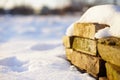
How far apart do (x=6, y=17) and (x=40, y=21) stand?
103 inches

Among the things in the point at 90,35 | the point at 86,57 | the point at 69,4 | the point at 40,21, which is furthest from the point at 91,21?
the point at 40,21

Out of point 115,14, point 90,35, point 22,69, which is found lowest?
point 22,69

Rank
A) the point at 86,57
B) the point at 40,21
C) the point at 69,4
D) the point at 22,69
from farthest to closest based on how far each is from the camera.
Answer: the point at 40,21 → the point at 69,4 → the point at 22,69 → the point at 86,57

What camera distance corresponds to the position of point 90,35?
3996 mm

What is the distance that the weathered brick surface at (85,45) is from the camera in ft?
12.9

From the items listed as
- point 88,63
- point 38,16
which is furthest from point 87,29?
point 38,16

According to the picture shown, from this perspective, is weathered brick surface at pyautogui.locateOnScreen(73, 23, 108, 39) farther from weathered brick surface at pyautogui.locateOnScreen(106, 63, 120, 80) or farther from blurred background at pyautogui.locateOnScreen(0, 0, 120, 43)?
blurred background at pyautogui.locateOnScreen(0, 0, 120, 43)

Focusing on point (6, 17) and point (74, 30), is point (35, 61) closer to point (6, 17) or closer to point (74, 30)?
point (74, 30)

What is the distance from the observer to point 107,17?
12.8ft

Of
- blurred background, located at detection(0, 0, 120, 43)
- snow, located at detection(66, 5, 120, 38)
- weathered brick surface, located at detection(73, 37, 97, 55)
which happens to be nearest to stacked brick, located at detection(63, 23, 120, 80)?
weathered brick surface, located at detection(73, 37, 97, 55)

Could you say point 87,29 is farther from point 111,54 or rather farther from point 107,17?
point 111,54

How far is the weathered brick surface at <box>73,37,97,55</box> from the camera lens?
12.9 feet

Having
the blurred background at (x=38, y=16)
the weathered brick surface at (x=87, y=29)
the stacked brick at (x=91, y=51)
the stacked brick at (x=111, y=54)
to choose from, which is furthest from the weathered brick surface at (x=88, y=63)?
the blurred background at (x=38, y=16)

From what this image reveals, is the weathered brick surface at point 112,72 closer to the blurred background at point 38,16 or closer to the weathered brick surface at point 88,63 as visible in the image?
the weathered brick surface at point 88,63
